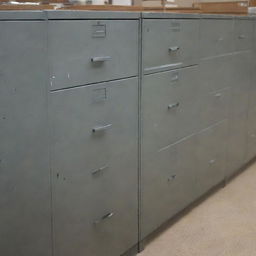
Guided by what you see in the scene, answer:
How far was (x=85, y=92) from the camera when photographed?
153 centimetres

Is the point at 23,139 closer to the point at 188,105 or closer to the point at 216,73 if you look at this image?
the point at 188,105

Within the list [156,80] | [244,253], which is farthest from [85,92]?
[244,253]

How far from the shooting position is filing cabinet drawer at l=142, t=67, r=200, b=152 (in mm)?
1900

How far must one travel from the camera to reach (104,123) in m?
1.65

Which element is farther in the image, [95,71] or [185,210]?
[185,210]

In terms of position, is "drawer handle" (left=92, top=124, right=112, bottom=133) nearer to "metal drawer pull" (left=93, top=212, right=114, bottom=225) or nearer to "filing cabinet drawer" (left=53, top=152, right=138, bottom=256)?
"filing cabinet drawer" (left=53, top=152, right=138, bottom=256)

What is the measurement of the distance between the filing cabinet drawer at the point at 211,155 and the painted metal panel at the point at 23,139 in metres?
1.20

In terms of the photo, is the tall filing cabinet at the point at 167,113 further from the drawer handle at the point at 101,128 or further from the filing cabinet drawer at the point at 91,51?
the drawer handle at the point at 101,128

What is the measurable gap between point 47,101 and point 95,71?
259 millimetres

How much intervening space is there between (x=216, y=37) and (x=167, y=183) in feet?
2.88

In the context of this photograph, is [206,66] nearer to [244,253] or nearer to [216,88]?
[216,88]

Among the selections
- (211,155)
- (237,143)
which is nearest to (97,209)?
(211,155)

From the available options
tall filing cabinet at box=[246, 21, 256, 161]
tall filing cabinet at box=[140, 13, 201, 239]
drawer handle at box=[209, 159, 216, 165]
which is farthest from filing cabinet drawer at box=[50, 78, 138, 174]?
tall filing cabinet at box=[246, 21, 256, 161]

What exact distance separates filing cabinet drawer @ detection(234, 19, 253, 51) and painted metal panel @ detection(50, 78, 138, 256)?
3.76 ft
